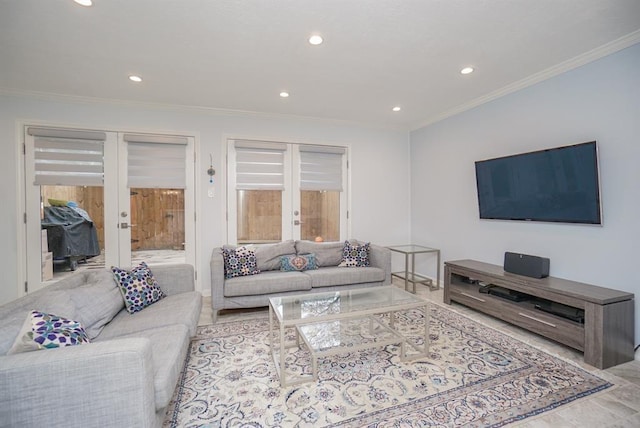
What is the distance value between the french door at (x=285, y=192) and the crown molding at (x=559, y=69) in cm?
192

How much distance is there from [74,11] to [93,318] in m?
2.10

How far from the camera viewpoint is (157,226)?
3971 millimetres

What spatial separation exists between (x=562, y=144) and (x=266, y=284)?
3344 mm

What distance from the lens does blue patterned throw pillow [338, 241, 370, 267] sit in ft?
13.0

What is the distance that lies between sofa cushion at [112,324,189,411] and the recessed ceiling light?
236cm

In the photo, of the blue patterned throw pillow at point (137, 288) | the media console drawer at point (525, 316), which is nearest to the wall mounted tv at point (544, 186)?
the media console drawer at point (525, 316)

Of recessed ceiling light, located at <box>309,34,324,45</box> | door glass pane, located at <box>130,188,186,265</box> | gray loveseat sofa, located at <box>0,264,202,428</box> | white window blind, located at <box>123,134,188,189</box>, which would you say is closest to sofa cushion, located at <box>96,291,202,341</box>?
gray loveseat sofa, located at <box>0,264,202,428</box>

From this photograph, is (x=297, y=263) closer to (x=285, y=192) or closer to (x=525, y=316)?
(x=285, y=192)

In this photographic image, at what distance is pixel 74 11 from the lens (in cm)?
202

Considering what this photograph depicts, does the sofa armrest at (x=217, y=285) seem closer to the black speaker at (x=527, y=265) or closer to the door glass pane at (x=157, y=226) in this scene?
the door glass pane at (x=157, y=226)

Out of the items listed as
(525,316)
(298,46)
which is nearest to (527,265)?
(525,316)

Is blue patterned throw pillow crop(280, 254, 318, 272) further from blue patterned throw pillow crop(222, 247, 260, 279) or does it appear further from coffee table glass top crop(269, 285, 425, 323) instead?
coffee table glass top crop(269, 285, 425, 323)

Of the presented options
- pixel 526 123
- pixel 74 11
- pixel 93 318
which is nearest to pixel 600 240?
pixel 526 123

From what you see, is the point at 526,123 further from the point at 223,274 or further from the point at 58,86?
the point at 58,86
